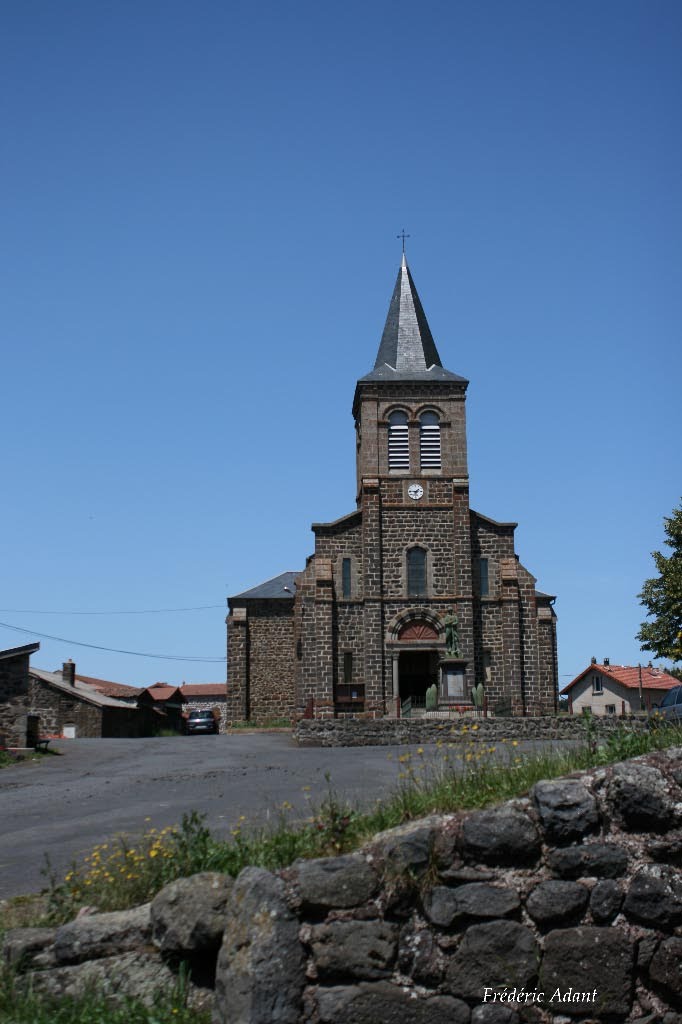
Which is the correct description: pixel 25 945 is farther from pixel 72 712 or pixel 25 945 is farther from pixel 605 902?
pixel 72 712

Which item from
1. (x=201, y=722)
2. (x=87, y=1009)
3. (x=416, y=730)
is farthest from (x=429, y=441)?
(x=87, y=1009)

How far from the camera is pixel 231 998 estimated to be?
5805mm

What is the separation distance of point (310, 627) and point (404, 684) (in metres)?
4.72

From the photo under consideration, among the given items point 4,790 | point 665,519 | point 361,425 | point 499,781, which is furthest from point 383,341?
point 499,781

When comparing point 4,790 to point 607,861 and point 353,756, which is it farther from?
point 607,861

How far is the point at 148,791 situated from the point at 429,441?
2767 cm

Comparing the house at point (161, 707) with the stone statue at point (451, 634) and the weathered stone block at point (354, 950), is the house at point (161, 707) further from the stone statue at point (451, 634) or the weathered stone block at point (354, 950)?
the weathered stone block at point (354, 950)

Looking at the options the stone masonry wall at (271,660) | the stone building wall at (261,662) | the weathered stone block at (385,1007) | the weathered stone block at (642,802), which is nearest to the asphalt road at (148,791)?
the weathered stone block at (385,1007)

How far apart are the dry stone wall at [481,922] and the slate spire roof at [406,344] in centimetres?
3597

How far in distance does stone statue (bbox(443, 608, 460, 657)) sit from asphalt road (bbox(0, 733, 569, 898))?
472 inches

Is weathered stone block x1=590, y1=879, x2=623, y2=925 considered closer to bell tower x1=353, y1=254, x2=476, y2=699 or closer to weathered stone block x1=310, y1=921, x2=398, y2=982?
weathered stone block x1=310, y1=921, x2=398, y2=982

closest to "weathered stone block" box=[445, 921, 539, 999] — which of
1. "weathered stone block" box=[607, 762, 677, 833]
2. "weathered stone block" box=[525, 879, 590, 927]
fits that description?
"weathered stone block" box=[525, 879, 590, 927]

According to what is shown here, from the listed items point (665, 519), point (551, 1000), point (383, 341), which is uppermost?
point (383, 341)

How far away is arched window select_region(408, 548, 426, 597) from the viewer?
38.9 m
